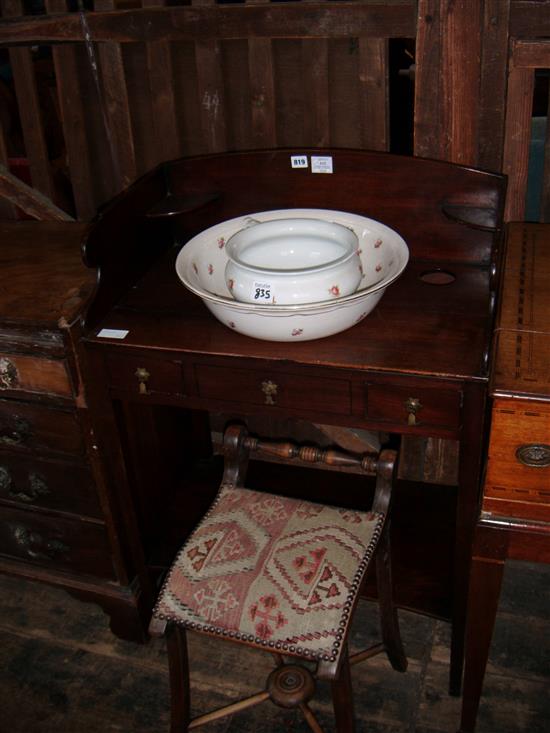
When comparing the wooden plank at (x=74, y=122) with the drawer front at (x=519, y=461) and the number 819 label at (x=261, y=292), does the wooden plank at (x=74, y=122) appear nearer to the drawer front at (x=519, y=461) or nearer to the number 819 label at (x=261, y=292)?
the number 819 label at (x=261, y=292)

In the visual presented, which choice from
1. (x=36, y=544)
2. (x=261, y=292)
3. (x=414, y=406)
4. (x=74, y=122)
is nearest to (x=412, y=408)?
(x=414, y=406)

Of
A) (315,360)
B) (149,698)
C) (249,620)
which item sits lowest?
(149,698)

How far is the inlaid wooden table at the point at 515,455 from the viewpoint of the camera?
133 centimetres

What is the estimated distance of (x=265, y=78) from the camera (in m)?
1.99

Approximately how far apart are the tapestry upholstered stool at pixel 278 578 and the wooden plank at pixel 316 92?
2.61ft

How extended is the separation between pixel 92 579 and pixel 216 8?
4.80ft

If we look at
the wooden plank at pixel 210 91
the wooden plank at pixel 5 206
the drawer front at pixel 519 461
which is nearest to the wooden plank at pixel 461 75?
the wooden plank at pixel 210 91

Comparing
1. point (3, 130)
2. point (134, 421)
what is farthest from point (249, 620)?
point (3, 130)

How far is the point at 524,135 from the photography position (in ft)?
6.10

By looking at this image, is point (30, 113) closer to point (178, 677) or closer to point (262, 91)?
point (262, 91)

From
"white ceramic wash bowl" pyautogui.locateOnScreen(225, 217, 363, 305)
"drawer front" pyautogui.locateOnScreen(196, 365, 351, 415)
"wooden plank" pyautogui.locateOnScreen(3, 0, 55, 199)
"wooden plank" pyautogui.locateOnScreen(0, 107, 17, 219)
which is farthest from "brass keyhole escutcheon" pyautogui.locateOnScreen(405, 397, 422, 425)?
"wooden plank" pyautogui.locateOnScreen(0, 107, 17, 219)

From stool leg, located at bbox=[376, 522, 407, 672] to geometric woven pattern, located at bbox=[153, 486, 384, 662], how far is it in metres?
0.12

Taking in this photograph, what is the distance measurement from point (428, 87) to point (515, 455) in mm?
910

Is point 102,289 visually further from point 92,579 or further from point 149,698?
point 149,698
